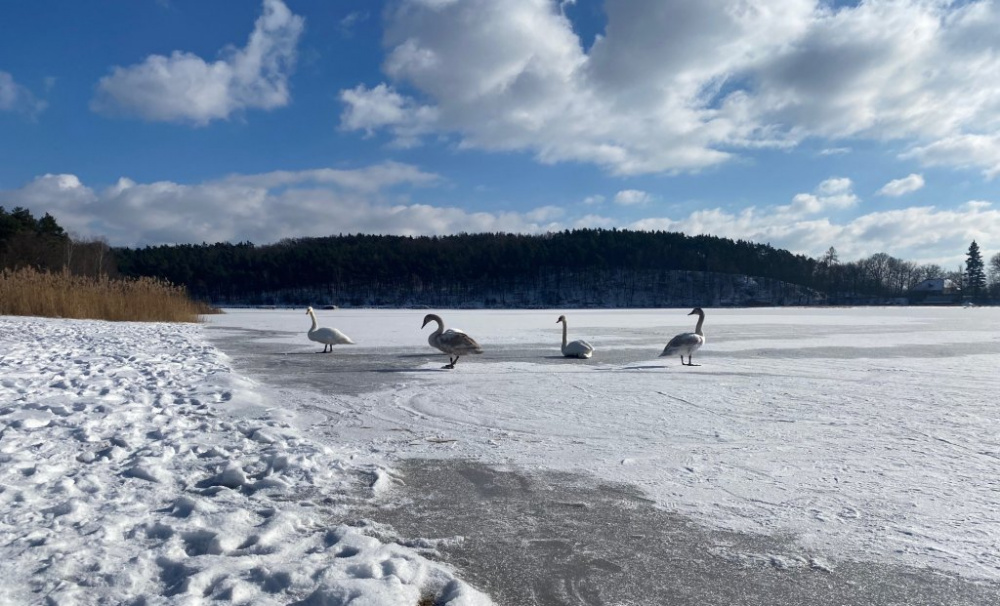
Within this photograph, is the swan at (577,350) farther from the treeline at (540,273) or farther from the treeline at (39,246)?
the treeline at (540,273)

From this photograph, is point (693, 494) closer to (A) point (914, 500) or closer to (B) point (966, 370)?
(A) point (914, 500)

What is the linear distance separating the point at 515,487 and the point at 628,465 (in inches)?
36.6

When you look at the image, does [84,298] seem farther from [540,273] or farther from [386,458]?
[540,273]

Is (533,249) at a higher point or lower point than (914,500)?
higher

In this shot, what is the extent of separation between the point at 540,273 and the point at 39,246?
76.0 metres

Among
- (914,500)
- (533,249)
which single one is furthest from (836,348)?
(533,249)

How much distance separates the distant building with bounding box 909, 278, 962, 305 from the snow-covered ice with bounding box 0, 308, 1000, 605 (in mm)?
101699

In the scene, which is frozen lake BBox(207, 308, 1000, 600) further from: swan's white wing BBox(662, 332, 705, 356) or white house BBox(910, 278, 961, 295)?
white house BBox(910, 278, 961, 295)

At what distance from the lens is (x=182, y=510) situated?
3250 mm

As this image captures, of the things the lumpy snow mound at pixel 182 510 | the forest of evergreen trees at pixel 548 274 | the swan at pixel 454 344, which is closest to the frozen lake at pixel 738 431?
the swan at pixel 454 344

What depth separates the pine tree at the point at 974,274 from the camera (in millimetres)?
96694

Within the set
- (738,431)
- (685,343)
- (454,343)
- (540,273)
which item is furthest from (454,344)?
(540,273)

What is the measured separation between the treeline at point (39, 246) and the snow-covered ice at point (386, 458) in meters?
34.9

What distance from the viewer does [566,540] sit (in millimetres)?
3088
